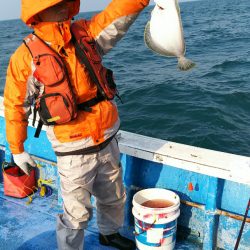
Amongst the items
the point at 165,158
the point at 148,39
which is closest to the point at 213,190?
the point at 165,158

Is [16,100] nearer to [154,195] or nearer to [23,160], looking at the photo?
Result: [23,160]

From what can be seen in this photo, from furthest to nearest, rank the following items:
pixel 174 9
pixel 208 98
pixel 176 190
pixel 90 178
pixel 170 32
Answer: pixel 208 98
pixel 176 190
pixel 90 178
pixel 170 32
pixel 174 9

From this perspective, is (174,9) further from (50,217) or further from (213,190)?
(50,217)

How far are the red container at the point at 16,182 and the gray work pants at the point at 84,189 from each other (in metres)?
1.35

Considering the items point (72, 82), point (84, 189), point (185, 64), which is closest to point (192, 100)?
point (185, 64)

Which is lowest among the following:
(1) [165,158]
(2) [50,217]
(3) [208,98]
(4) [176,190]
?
(3) [208,98]

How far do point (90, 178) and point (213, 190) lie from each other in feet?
3.65

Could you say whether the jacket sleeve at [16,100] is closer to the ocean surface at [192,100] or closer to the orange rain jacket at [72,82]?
the orange rain jacket at [72,82]

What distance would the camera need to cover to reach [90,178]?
2.95 metres

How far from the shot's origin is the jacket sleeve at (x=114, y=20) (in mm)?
2711

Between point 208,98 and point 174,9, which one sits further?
point 208,98

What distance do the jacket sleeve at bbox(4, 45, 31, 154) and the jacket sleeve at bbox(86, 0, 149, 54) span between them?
62 centimetres

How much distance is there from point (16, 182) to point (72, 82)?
1.99 metres

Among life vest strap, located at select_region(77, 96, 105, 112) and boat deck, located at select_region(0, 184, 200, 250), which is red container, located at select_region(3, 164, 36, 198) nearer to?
boat deck, located at select_region(0, 184, 200, 250)
